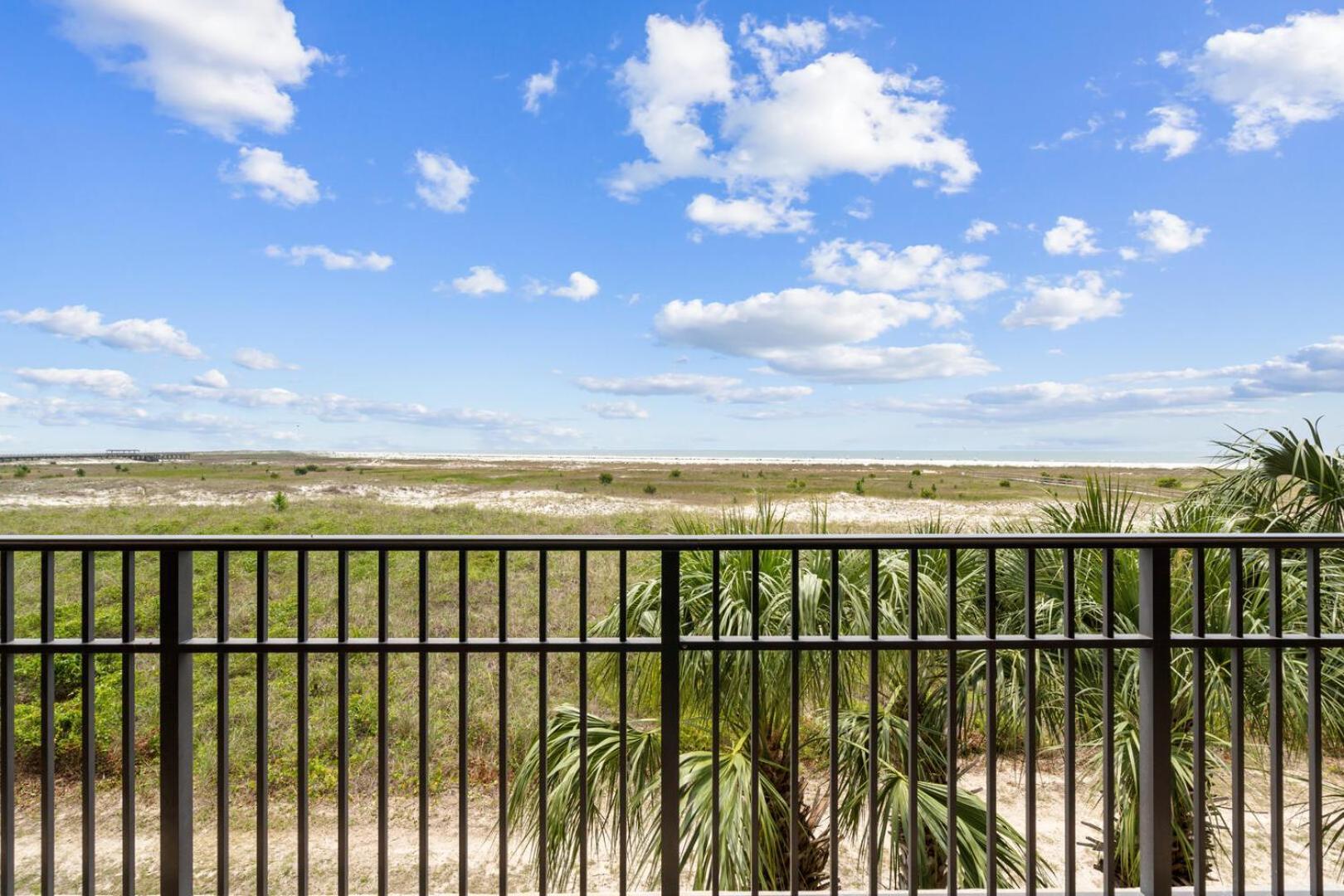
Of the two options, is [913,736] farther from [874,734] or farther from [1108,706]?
[1108,706]

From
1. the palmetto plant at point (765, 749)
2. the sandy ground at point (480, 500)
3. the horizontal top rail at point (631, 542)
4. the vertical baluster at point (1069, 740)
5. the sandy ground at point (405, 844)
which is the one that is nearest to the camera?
the horizontal top rail at point (631, 542)

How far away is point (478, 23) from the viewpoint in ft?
15.2

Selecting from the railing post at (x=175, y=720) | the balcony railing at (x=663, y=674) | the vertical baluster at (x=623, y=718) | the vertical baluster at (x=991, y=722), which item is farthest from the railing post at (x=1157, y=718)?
the railing post at (x=175, y=720)

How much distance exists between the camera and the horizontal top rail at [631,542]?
55.1 inches

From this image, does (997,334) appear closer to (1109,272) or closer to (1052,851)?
(1109,272)

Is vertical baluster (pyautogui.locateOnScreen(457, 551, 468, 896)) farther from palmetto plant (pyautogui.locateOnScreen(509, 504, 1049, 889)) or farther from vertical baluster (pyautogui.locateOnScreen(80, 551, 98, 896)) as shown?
vertical baluster (pyautogui.locateOnScreen(80, 551, 98, 896))

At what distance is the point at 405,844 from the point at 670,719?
3456 millimetres

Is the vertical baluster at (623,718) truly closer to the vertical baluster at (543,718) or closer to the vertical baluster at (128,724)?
the vertical baluster at (543,718)

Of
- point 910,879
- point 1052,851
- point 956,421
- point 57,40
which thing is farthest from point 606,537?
point 956,421

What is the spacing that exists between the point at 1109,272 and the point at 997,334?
1.14 meters

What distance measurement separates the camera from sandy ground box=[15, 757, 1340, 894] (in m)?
3.41

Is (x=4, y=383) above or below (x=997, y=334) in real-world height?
below

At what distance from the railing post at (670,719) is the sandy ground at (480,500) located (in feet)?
13.5

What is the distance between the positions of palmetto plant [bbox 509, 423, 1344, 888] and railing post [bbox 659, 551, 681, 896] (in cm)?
37
